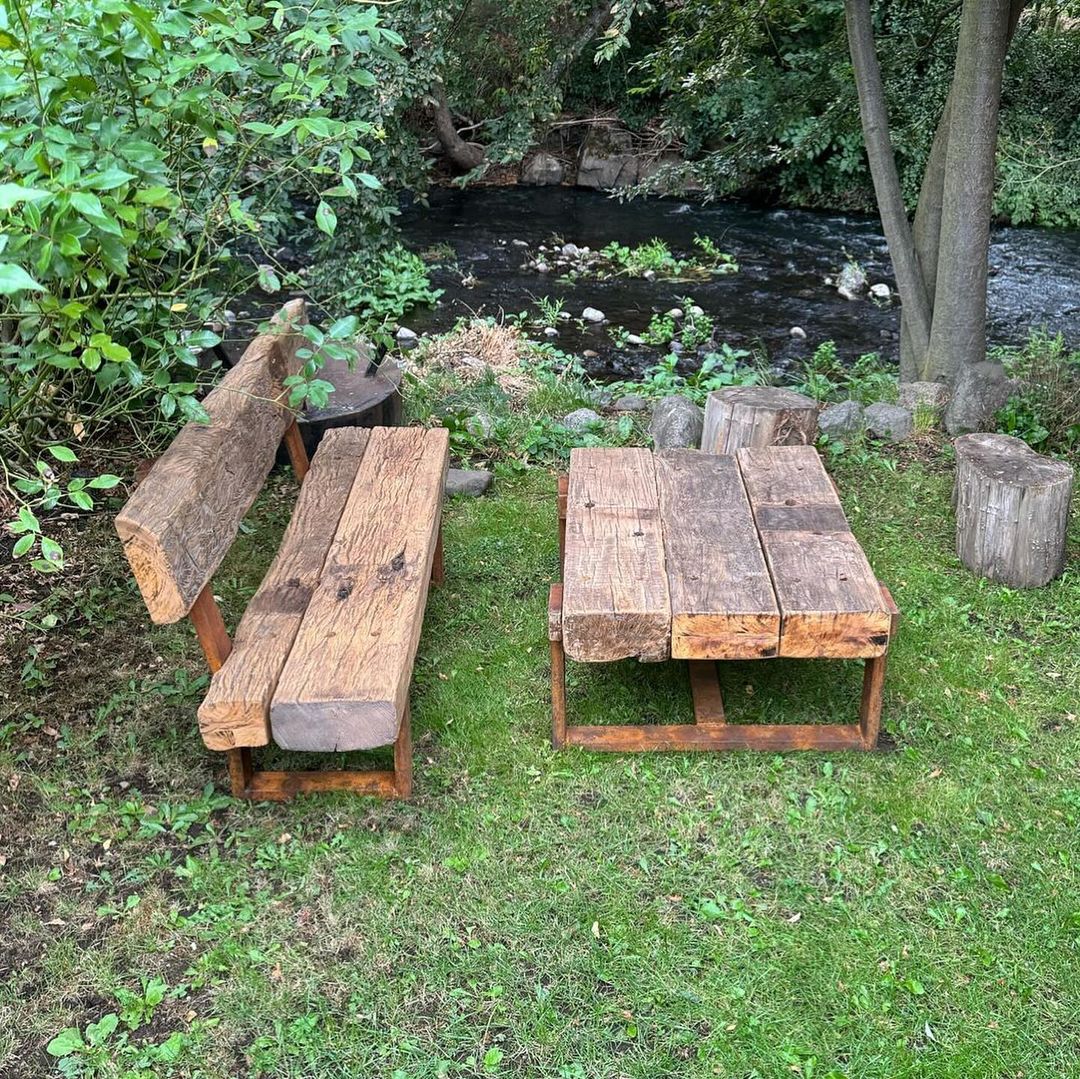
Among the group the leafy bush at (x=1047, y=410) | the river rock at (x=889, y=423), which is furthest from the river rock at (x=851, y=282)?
the river rock at (x=889, y=423)

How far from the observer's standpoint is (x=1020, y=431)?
527cm

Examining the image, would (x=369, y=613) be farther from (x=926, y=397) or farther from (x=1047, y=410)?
(x=1047, y=410)

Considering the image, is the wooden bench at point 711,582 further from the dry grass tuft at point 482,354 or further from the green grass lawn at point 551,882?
the dry grass tuft at point 482,354

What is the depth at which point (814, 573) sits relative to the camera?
10.0 feet

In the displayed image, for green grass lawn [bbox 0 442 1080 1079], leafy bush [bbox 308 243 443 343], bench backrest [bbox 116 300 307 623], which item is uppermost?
bench backrest [bbox 116 300 307 623]

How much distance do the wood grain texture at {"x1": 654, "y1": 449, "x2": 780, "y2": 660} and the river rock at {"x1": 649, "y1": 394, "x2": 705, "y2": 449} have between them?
58.4 inches

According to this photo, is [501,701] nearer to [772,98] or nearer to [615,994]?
[615,994]

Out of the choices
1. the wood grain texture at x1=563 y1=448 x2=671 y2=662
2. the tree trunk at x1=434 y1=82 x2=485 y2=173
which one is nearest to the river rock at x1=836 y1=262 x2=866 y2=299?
the tree trunk at x1=434 y1=82 x2=485 y2=173

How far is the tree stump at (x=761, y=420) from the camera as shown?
4.69 meters

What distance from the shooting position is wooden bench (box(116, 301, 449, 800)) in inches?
105

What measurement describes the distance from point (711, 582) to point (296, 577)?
4.19 ft

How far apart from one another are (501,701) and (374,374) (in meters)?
2.26

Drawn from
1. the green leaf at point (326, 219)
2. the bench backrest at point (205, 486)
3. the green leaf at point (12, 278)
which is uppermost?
the green leaf at point (12, 278)

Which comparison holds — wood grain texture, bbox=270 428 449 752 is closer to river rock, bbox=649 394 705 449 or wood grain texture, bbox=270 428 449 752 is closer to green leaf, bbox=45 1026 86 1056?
green leaf, bbox=45 1026 86 1056
